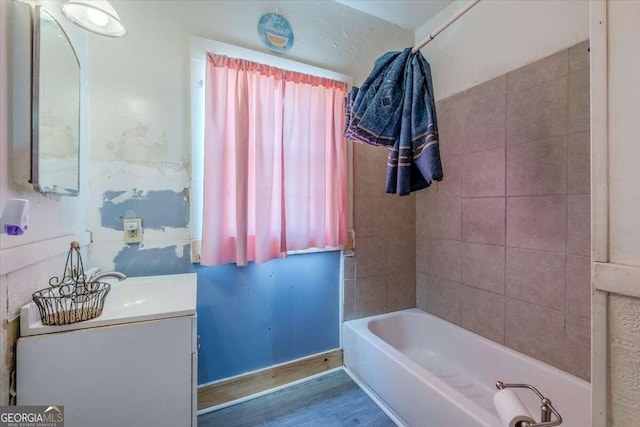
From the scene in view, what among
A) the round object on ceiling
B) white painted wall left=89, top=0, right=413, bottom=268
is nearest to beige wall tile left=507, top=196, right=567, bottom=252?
the round object on ceiling

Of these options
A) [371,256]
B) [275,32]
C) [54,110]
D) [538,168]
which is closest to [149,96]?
[54,110]

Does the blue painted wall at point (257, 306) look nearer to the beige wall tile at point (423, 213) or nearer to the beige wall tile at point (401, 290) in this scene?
the beige wall tile at point (401, 290)

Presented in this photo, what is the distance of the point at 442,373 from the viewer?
187cm

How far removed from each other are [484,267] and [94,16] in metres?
2.48

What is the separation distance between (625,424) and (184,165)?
1869 millimetres

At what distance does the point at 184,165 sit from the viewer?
61.4 inches

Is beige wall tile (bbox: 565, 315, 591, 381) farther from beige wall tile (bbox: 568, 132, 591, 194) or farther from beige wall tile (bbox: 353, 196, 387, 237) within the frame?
beige wall tile (bbox: 353, 196, 387, 237)

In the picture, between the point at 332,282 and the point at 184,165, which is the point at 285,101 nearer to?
the point at 184,165

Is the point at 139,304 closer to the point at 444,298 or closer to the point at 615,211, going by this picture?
the point at 615,211

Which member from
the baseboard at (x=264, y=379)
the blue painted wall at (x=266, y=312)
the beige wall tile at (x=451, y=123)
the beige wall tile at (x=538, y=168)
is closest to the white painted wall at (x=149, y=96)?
the blue painted wall at (x=266, y=312)

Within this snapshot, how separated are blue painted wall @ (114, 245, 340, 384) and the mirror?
518 millimetres

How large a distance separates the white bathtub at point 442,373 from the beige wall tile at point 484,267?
0.36 metres

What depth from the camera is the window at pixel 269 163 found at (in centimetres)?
154

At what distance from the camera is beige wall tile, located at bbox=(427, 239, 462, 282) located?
199 centimetres
